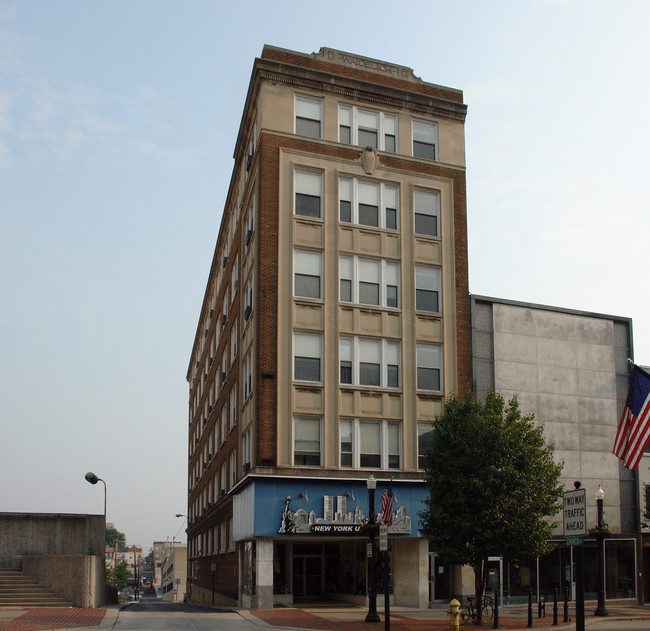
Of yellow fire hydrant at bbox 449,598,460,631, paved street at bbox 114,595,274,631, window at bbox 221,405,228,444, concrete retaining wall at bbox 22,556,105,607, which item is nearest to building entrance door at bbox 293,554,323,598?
paved street at bbox 114,595,274,631

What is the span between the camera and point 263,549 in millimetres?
33938

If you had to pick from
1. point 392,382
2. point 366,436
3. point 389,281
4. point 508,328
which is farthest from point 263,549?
point 508,328

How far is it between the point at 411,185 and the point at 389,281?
5159 mm

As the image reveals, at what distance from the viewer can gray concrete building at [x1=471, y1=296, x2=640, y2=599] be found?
40.2 metres

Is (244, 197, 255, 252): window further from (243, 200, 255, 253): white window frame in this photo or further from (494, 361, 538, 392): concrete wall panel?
(494, 361, 538, 392): concrete wall panel

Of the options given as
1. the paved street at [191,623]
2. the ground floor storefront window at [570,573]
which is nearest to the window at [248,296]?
the paved street at [191,623]

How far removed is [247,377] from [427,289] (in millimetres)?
9965

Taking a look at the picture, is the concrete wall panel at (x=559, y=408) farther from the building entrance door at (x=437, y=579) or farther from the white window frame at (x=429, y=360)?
the building entrance door at (x=437, y=579)

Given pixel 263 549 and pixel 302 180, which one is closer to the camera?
pixel 263 549

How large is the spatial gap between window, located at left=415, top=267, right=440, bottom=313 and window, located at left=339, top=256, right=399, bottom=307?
117cm

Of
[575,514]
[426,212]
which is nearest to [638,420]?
[575,514]

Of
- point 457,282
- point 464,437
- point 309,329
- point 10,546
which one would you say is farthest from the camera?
point 457,282

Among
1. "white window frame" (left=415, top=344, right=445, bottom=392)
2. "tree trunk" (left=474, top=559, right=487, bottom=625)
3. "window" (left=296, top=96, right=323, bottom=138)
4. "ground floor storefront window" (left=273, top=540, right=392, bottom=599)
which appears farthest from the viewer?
"window" (left=296, top=96, right=323, bottom=138)

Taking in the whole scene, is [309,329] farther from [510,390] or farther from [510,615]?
[510,615]
